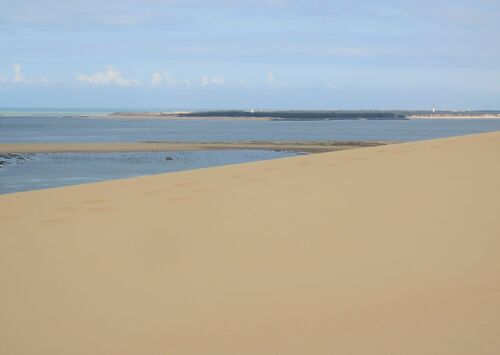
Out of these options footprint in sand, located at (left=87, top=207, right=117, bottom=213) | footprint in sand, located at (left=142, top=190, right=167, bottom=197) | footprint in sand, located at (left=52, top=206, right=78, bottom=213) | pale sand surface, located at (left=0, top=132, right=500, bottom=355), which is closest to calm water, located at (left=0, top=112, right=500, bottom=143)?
footprint in sand, located at (left=142, top=190, right=167, bottom=197)

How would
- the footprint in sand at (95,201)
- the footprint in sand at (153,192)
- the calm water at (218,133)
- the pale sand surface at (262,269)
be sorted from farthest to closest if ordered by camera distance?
the calm water at (218,133), the footprint in sand at (153,192), the footprint in sand at (95,201), the pale sand surface at (262,269)

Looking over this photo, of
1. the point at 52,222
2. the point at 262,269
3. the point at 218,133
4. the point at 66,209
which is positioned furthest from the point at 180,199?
the point at 218,133

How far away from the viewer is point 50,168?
85.6ft

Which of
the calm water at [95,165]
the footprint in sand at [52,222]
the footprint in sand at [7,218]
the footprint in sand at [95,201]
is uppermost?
the footprint in sand at [95,201]

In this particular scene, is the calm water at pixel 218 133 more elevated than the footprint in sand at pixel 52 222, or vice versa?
the footprint in sand at pixel 52 222

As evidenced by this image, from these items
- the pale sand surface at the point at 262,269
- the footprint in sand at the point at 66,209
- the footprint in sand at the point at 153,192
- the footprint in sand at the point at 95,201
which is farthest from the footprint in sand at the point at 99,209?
the footprint in sand at the point at 153,192

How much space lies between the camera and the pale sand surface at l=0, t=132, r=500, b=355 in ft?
10.00

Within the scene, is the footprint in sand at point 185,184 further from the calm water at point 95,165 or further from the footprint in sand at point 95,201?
the calm water at point 95,165

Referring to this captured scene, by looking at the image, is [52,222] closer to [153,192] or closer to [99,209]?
[99,209]

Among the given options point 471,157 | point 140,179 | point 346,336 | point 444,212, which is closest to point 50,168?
point 140,179

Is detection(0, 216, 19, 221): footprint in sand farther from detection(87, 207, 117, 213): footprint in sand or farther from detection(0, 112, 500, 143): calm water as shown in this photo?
detection(0, 112, 500, 143): calm water

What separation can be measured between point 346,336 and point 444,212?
240 cm

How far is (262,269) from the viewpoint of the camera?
158 inches

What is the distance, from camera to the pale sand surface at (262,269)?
3047 mm
